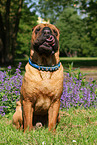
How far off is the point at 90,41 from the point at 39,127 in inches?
1774

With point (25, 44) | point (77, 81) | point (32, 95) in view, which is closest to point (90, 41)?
point (25, 44)

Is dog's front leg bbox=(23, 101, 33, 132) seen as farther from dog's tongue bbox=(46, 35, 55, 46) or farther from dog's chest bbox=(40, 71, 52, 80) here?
dog's tongue bbox=(46, 35, 55, 46)

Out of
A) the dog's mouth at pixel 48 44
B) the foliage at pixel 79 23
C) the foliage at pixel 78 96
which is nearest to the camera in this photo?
the dog's mouth at pixel 48 44

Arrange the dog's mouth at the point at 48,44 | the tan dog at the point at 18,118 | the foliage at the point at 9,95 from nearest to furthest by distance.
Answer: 1. the dog's mouth at the point at 48,44
2. the tan dog at the point at 18,118
3. the foliage at the point at 9,95

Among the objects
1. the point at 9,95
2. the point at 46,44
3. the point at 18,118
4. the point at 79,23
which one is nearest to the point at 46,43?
the point at 46,44

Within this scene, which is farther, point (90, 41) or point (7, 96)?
point (90, 41)

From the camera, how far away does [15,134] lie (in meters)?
2.82

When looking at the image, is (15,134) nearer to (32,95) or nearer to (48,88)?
(32,95)

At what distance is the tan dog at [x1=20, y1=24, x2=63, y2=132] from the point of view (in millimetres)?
2473

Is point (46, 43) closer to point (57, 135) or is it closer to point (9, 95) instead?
point (57, 135)

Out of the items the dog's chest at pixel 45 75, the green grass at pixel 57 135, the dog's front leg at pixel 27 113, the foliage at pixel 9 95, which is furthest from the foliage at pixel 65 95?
the dog's chest at pixel 45 75

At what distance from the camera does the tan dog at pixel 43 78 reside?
8.11ft

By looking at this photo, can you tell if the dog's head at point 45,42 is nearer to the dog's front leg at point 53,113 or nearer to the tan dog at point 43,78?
the tan dog at point 43,78

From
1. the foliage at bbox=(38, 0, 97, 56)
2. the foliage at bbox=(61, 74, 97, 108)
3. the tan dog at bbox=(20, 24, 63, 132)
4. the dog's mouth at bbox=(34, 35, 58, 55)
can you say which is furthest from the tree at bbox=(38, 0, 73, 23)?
the dog's mouth at bbox=(34, 35, 58, 55)
